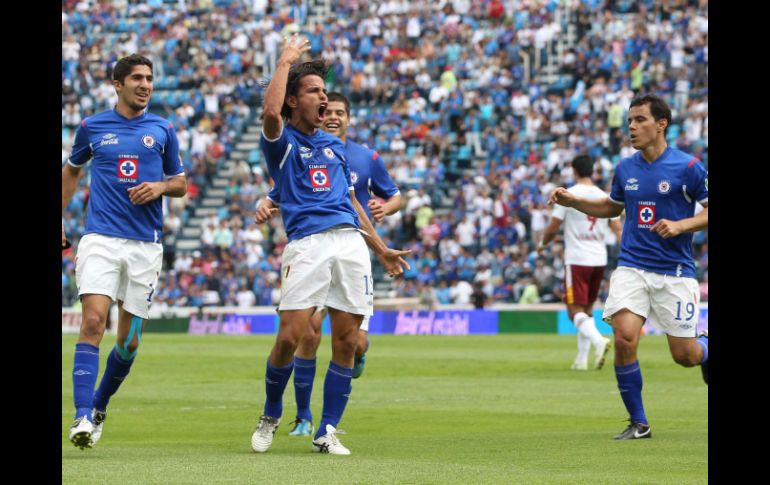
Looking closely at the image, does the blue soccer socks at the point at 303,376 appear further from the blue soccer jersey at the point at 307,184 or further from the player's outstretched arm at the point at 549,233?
the player's outstretched arm at the point at 549,233

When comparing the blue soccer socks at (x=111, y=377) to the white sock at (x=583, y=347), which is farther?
the white sock at (x=583, y=347)

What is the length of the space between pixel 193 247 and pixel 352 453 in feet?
99.2

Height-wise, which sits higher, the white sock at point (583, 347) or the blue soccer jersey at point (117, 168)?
the blue soccer jersey at point (117, 168)

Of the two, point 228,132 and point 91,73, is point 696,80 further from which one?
point 91,73

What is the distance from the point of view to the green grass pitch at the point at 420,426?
7355mm

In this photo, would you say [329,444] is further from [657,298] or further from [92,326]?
[657,298]

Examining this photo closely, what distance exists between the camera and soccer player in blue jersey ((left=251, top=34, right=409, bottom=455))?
8625 millimetres

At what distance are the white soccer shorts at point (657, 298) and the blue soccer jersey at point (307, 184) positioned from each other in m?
2.35

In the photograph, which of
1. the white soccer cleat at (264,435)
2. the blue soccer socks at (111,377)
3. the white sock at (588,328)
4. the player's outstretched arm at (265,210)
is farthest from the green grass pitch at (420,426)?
the player's outstretched arm at (265,210)

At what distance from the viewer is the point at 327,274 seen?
28.3ft

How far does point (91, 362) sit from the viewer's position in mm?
8594
